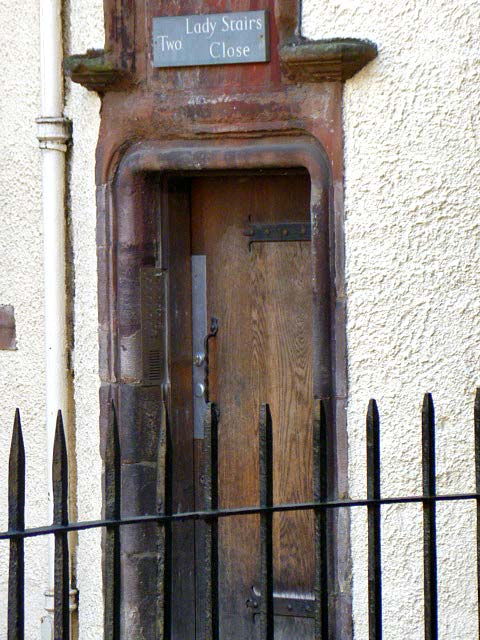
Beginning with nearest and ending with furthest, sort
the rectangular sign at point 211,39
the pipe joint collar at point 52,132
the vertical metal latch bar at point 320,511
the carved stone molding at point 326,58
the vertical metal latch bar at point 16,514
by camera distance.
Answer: the vertical metal latch bar at point 16,514
the vertical metal latch bar at point 320,511
the carved stone molding at point 326,58
the rectangular sign at point 211,39
the pipe joint collar at point 52,132

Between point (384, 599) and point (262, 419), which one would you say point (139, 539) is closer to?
point (384, 599)

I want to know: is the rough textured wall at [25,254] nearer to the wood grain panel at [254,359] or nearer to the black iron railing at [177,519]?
the wood grain panel at [254,359]

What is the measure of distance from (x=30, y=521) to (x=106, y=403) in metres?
0.68

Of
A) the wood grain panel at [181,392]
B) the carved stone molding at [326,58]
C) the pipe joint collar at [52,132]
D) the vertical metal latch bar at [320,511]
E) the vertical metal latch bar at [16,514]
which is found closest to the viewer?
the vertical metal latch bar at [16,514]

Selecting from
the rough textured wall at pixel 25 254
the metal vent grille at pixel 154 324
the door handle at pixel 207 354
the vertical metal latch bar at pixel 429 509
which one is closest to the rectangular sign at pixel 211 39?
the rough textured wall at pixel 25 254

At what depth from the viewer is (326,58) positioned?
4.27 meters

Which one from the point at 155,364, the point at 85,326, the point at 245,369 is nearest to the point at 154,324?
the point at 155,364

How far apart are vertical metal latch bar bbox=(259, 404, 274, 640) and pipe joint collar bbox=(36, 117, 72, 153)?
261 centimetres

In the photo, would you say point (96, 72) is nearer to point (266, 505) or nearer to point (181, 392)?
point (181, 392)

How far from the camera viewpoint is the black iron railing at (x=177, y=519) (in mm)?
2352

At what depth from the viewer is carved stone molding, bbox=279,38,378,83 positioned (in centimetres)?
425

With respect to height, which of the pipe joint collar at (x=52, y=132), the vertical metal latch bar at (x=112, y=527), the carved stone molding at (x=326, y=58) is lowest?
the vertical metal latch bar at (x=112, y=527)

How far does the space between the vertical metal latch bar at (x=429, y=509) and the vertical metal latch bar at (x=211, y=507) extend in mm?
442

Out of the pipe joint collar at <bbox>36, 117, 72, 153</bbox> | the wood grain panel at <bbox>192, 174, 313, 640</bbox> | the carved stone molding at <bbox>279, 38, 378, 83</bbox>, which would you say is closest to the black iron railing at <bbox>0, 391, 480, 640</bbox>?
the carved stone molding at <bbox>279, 38, 378, 83</bbox>
